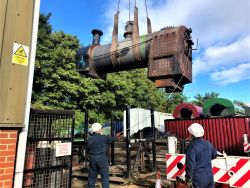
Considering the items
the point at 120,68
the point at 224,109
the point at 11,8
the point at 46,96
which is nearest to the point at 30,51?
the point at 11,8

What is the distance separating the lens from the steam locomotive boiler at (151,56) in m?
5.25

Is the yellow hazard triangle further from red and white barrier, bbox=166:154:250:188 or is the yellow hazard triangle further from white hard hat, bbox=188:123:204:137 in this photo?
red and white barrier, bbox=166:154:250:188

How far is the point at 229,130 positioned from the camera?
34.6ft

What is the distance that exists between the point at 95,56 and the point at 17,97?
244 cm

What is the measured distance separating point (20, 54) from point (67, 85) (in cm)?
1752

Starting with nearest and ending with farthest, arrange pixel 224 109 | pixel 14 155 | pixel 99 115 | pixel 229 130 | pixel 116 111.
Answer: pixel 14 155
pixel 229 130
pixel 224 109
pixel 99 115
pixel 116 111

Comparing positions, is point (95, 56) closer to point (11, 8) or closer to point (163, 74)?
point (163, 74)

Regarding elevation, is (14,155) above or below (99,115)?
below

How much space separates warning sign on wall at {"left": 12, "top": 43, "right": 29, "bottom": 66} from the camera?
411 cm

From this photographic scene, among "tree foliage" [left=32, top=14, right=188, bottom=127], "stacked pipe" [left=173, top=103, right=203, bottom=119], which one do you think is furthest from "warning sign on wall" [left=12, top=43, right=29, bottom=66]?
"tree foliage" [left=32, top=14, right=188, bottom=127]

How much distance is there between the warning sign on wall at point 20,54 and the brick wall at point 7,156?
1030 mm

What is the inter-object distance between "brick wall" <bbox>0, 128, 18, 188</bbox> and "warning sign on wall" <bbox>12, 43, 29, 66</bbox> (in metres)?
1.03

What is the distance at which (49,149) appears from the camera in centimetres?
497

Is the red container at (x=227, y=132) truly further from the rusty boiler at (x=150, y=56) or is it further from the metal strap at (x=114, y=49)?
the metal strap at (x=114, y=49)
